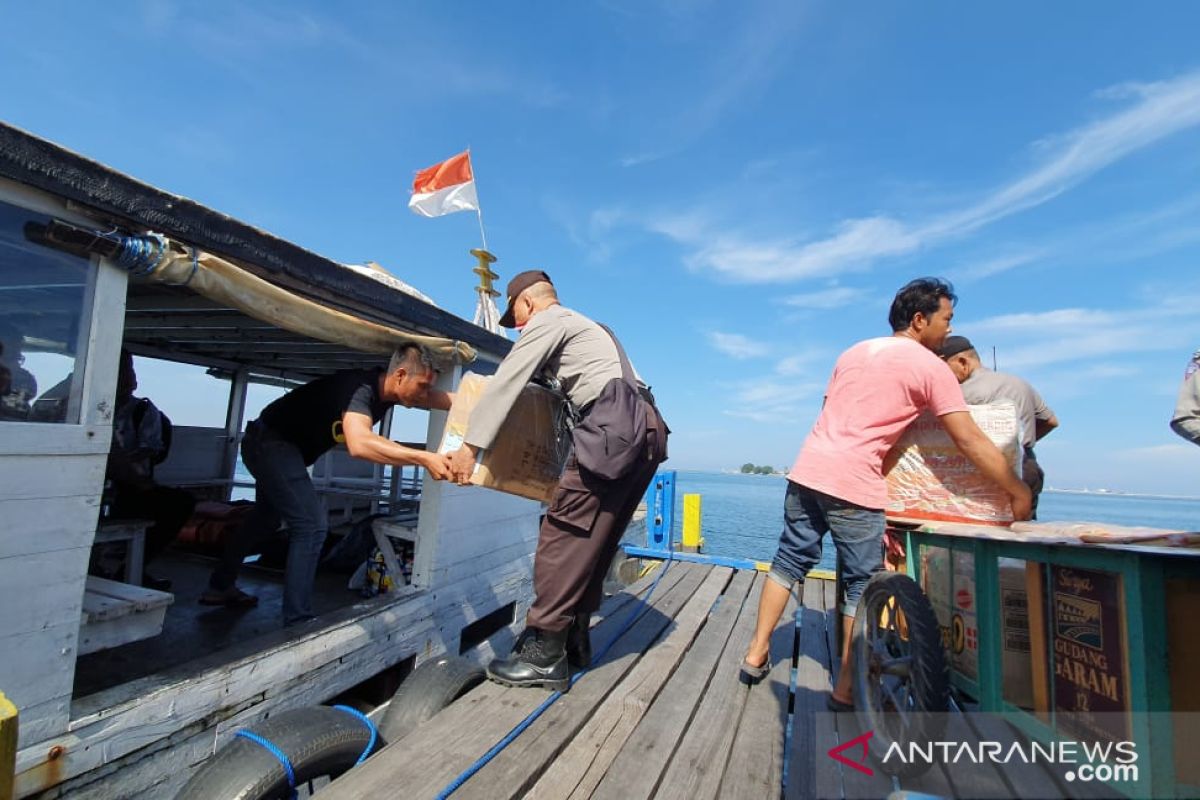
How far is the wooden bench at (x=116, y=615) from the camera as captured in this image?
247 centimetres

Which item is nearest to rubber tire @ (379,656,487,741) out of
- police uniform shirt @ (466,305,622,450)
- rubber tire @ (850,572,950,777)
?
police uniform shirt @ (466,305,622,450)

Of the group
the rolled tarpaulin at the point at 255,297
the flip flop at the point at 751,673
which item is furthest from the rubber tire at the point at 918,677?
the rolled tarpaulin at the point at 255,297

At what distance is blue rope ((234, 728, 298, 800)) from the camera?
188cm

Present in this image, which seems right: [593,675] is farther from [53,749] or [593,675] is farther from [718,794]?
[53,749]

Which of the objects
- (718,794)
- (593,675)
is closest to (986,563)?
(718,794)

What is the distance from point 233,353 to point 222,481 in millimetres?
1809

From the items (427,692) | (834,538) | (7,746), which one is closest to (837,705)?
(834,538)

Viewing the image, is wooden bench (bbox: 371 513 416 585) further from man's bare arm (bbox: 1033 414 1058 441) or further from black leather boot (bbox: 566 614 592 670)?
man's bare arm (bbox: 1033 414 1058 441)

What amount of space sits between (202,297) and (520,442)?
2.54m

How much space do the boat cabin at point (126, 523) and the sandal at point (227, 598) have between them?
79 millimetres

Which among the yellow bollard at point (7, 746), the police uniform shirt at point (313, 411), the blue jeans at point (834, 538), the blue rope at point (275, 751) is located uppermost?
the police uniform shirt at point (313, 411)

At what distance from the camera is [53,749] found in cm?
209

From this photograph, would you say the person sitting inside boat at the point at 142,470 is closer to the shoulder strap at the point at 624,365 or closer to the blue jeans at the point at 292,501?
the blue jeans at the point at 292,501

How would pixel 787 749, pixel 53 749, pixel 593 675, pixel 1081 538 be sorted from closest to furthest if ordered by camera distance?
pixel 1081 538 < pixel 53 749 < pixel 787 749 < pixel 593 675
